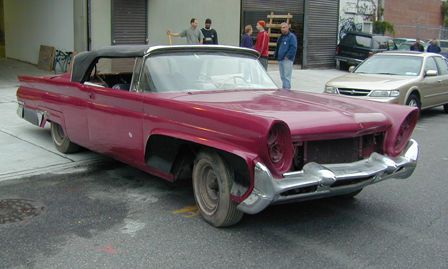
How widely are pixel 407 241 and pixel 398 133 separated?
3.36ft

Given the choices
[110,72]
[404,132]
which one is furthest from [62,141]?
[404,132]

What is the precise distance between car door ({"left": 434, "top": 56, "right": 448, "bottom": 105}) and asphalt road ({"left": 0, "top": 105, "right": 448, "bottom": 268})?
21.0 feet

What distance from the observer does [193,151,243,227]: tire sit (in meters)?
4.29

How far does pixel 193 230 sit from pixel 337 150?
1.38 meters

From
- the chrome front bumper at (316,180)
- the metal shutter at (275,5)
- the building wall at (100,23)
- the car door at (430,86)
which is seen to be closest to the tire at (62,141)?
the chrome front bumper at (316,180)

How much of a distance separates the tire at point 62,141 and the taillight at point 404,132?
13.1 feet

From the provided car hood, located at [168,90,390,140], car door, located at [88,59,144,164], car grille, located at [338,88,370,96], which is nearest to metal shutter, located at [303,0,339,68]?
car grille, located at [338,88,370,96]

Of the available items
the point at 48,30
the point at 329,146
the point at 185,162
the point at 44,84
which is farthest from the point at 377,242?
the point at 48,30

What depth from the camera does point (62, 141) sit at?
7.00m

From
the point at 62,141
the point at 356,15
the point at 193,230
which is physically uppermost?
the point at 356,15

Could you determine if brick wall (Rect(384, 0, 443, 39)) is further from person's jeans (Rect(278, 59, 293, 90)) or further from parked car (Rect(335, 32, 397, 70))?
person's jeans (Rect(278, 59, 293, 90))

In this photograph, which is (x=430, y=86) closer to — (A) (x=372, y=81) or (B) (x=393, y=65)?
(B) (x=393, y=65)

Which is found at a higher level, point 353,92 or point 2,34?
point 2,34

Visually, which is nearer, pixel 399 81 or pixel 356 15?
pixel 399 81
